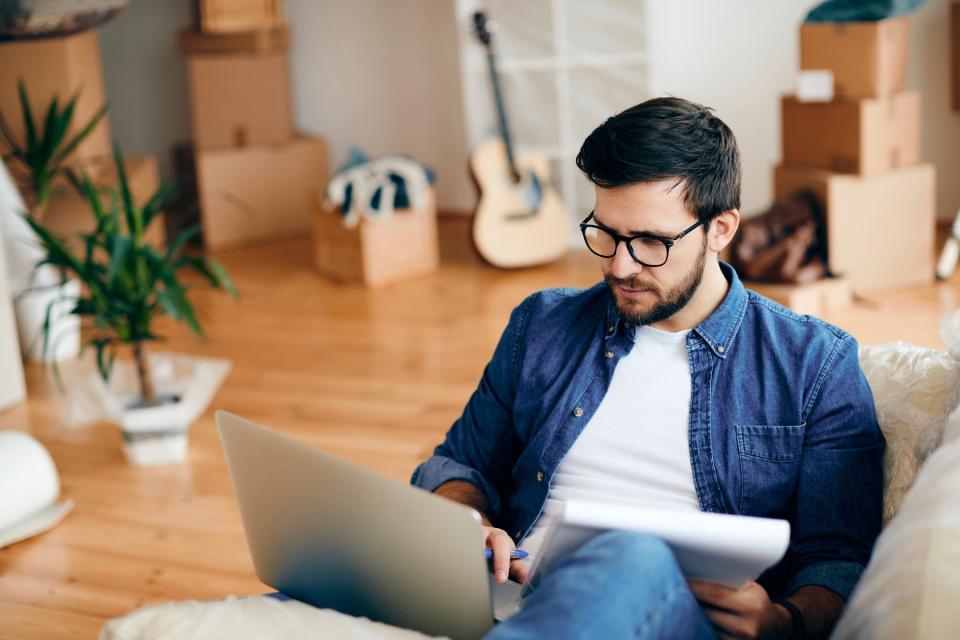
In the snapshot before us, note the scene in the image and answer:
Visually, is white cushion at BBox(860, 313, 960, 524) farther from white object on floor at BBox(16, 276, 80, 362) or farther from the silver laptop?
white object on floor at BBox(16, 276, 80, 362)

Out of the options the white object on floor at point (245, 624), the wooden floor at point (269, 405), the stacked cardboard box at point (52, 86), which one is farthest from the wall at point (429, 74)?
the white object on floor at point (245, 624)

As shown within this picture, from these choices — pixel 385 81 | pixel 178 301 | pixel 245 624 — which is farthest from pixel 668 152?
pixel 385 81

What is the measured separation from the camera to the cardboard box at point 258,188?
17.0 ft

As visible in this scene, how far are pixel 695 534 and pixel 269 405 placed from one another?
7.74 feet

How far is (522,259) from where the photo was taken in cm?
459

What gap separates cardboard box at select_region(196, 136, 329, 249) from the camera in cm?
520

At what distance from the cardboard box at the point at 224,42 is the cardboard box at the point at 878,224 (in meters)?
2.47

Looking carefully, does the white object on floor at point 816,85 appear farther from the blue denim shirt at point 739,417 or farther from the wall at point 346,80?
the blue denim shirt at point 739,417

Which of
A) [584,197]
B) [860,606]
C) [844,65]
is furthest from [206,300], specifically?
[860,606]

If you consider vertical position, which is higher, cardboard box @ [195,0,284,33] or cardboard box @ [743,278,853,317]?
cardboard box @ [195,0,284,33]

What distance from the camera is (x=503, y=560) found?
4.69 ft

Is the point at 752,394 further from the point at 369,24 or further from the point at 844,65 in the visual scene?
the point at 369,24

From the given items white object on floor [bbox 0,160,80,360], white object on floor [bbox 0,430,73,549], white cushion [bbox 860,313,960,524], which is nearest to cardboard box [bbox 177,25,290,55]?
white object on floor [bbox 0,160,80,360]

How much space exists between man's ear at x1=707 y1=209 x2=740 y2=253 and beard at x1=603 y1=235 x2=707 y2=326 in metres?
0.02
